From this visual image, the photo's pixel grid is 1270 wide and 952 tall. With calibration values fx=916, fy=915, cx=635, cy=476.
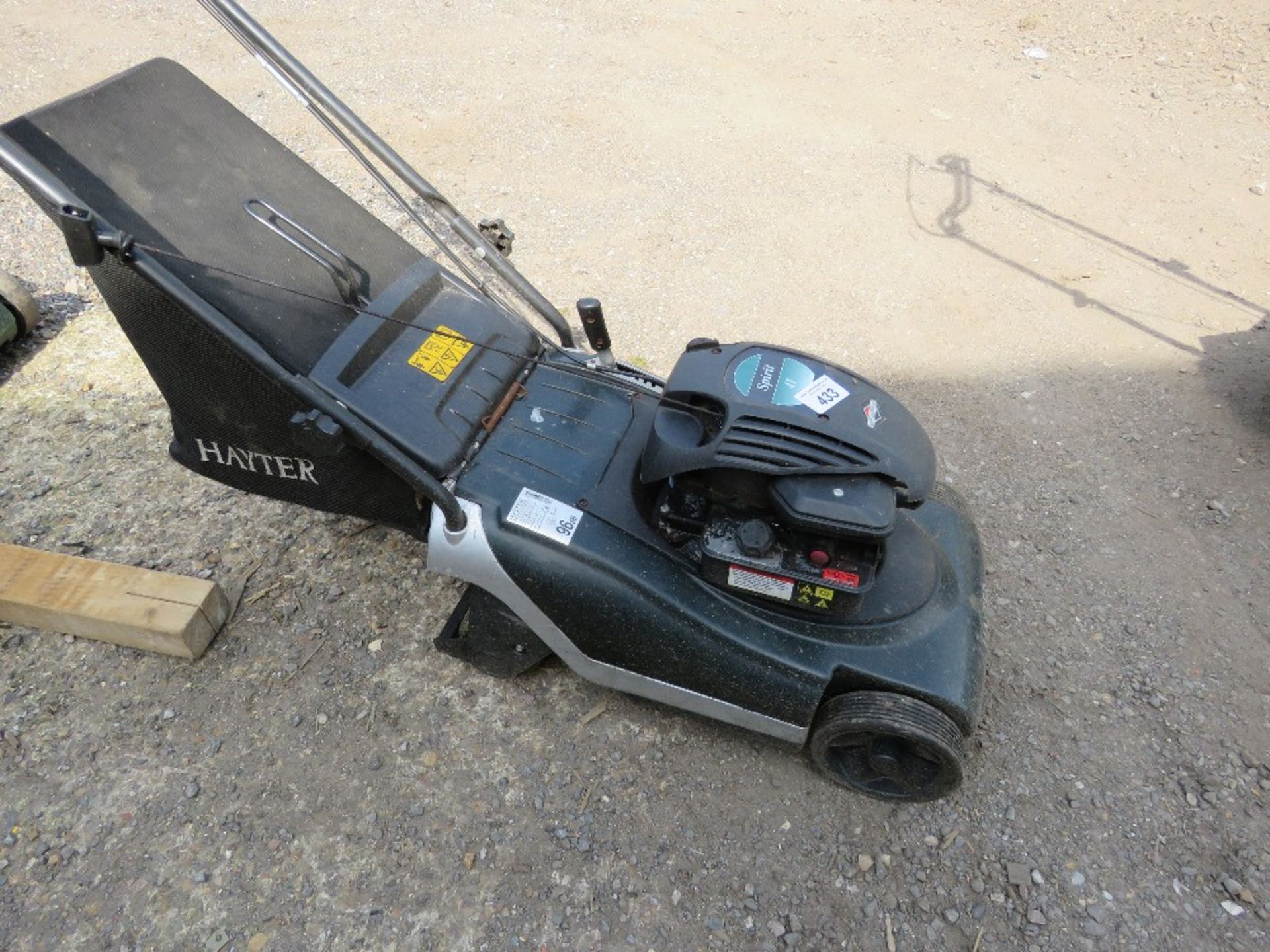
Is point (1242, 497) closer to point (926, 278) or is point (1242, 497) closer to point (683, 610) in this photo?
point (926, 278)

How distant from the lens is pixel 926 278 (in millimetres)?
3812

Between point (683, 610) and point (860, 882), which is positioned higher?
point (683, 610)

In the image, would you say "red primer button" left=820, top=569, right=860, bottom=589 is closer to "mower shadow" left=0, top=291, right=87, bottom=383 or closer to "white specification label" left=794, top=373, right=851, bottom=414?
"white specification label" left=794, top=373, right=851, bottom=414

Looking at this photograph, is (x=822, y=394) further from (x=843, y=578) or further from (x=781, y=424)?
(x=843, y=578)

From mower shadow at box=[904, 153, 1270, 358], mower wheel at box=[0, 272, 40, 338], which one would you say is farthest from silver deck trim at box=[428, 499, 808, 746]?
mower shadow at box=[904, 153, 1270, 358]

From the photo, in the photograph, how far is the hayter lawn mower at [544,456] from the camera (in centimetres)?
181

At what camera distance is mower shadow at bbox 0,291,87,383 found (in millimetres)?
3193

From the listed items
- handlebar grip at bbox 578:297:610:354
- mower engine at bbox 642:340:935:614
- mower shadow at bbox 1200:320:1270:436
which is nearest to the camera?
mower engine at bbox 642:340:935:614

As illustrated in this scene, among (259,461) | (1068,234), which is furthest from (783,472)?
(1068,234)

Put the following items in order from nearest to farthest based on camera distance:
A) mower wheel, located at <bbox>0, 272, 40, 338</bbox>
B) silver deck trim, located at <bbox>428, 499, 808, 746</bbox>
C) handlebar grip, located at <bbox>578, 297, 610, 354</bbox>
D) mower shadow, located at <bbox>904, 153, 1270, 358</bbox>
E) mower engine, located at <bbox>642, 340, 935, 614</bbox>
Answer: mower engine, located at <bbox>642, 340, 935, 614</bbox>, silver deck trim, located at <bbox>428, 499, 808, 746</bbox>, handlebar grip, located at <bbox>578, 297, 610, 354</bbox>, mower wheel, located at <bbox>0, 272, 40, 338</bbox>, mower shadow, located at <bbox>904, 153, 1270, 358</bbox>

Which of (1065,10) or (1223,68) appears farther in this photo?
(1065,10)

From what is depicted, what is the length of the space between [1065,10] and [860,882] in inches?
230

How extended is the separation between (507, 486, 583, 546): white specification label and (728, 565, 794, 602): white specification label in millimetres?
348

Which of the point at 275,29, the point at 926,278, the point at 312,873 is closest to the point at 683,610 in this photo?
the point at 312,873
